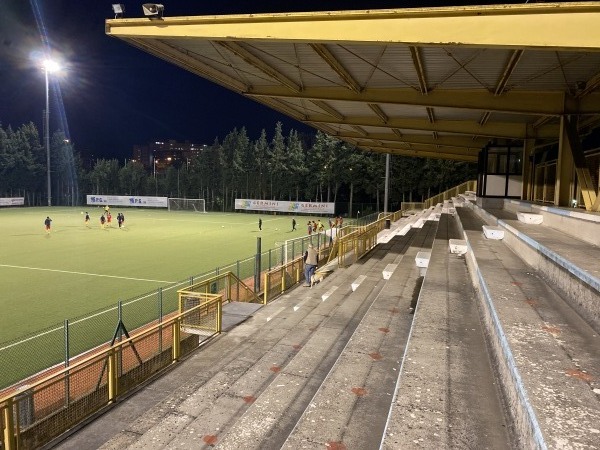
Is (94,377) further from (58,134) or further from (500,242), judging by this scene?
(58,134)

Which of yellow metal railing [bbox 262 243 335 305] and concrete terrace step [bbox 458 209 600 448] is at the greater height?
concrete terrace step [bbox 458 209 600 448]

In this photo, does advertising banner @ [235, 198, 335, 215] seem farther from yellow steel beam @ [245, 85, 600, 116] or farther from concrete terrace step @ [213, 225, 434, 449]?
concrete terrace step @ [213, 225, 434, 449]

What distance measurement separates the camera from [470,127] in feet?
65.5

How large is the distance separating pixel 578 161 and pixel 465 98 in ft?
13.7

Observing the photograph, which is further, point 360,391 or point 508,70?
point 508,70

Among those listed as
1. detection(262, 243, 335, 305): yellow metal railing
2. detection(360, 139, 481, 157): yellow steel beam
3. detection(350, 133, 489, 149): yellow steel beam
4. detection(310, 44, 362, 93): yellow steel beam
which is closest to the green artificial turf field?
detection(262, 243, 335, 305): yellow metal railing

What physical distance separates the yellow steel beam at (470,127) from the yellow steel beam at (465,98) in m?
6.06

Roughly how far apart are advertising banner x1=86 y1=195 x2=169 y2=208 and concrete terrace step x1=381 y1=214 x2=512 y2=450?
81.3m

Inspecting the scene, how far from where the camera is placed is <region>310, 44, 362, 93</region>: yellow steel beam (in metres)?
10.7

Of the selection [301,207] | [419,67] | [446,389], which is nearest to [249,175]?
[301,207]

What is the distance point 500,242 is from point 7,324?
16.0 metres

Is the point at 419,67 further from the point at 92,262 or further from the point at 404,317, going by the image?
the point at 92,262

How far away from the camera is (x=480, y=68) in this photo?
11055 millimetres

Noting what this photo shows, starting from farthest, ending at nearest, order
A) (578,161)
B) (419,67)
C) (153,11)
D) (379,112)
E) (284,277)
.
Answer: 1. (379,112)
2. (284,277)
3. (419,67)
4. (578,161)
5. (153,11)
